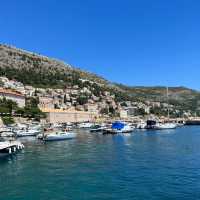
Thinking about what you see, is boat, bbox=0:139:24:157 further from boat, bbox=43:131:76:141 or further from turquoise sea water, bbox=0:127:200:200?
boat, bbox=43:131:76:141

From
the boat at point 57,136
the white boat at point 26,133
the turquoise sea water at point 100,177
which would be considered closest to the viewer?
the turquoise sea water at point 100,177

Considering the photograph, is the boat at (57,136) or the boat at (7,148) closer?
the boat at (7,148)

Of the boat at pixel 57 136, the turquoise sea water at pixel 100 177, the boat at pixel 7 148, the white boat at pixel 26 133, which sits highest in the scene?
the white boat at pixel 26 133

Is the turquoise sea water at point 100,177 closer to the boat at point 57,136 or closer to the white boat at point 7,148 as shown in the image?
the white boat at point 7,148

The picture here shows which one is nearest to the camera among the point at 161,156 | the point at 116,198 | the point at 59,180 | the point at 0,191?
the point at 116,198

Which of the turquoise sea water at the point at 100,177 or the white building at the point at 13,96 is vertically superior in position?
the white building at the point at 13,96

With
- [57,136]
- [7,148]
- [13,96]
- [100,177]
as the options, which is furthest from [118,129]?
[100,177]

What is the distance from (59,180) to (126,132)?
8921 cm

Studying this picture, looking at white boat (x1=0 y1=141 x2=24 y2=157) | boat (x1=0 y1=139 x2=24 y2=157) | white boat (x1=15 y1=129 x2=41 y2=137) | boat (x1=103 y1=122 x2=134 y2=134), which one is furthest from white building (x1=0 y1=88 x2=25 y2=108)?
white boat (x1=0 y1=141 x2=24 y2=157)

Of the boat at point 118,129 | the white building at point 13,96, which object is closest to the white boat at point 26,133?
the boat at point 118,129

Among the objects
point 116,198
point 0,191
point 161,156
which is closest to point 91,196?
point 116,198

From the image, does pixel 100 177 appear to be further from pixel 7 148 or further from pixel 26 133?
pixel 26 133

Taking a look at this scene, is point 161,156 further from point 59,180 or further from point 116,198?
point 116,198

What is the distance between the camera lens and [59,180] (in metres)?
39.0
